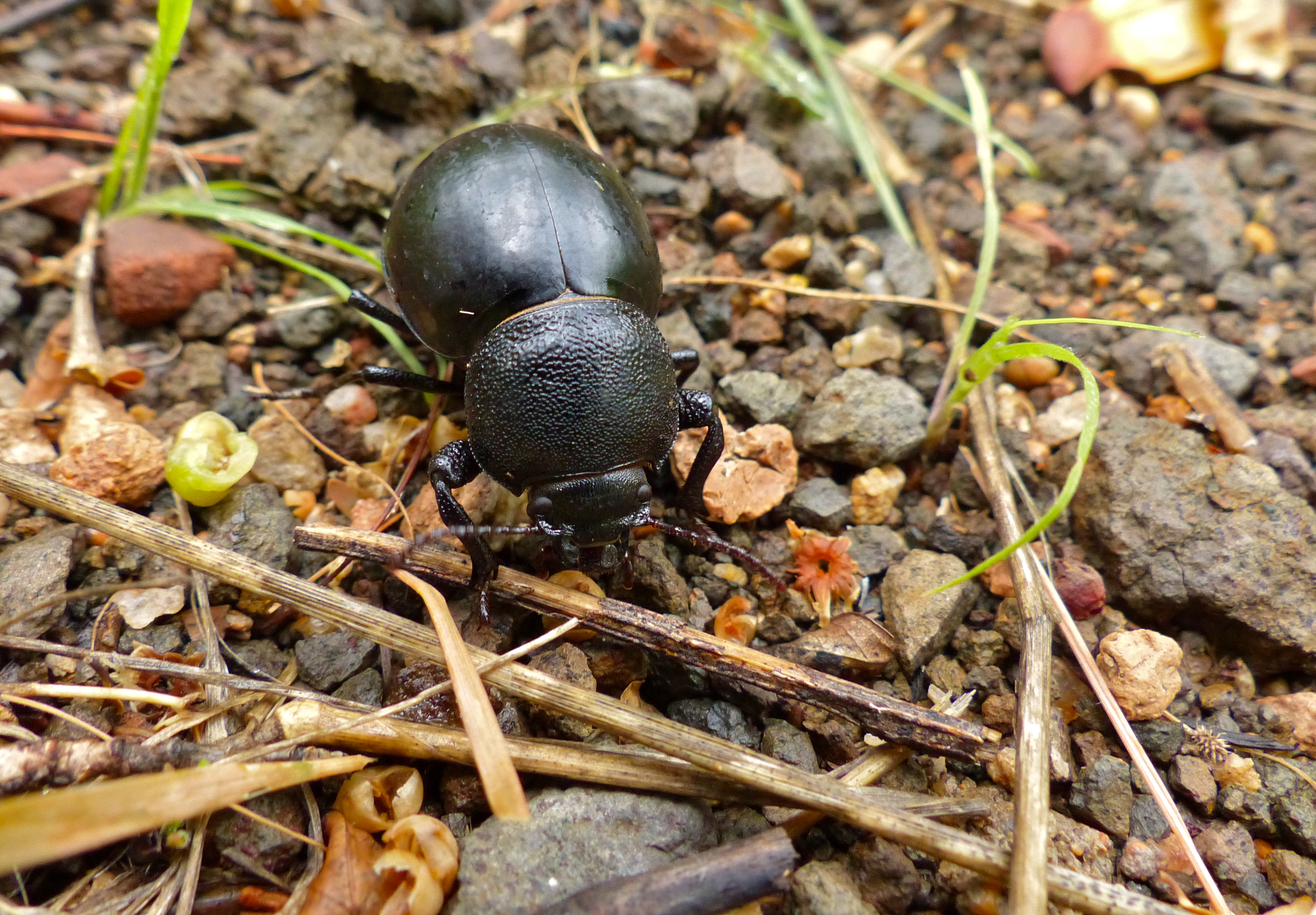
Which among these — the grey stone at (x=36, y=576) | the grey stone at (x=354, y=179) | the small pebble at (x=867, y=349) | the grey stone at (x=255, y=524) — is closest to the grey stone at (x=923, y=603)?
the small pebble at (x=867, y=349)

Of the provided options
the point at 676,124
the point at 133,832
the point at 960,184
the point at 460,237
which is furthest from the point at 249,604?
the point at 960,184

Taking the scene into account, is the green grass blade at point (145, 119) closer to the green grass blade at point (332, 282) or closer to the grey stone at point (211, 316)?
the green grass blade at point (332, 282)

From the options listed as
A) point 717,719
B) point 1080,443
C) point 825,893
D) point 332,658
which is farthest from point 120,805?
point 1080,443

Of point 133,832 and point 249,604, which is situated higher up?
point 133,832

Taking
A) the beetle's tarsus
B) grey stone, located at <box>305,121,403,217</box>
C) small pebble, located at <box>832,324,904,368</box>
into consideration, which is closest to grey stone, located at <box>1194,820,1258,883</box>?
small pebble, located at <box>832,324,904,368</box>

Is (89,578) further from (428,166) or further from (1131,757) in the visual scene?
(1131,757)
